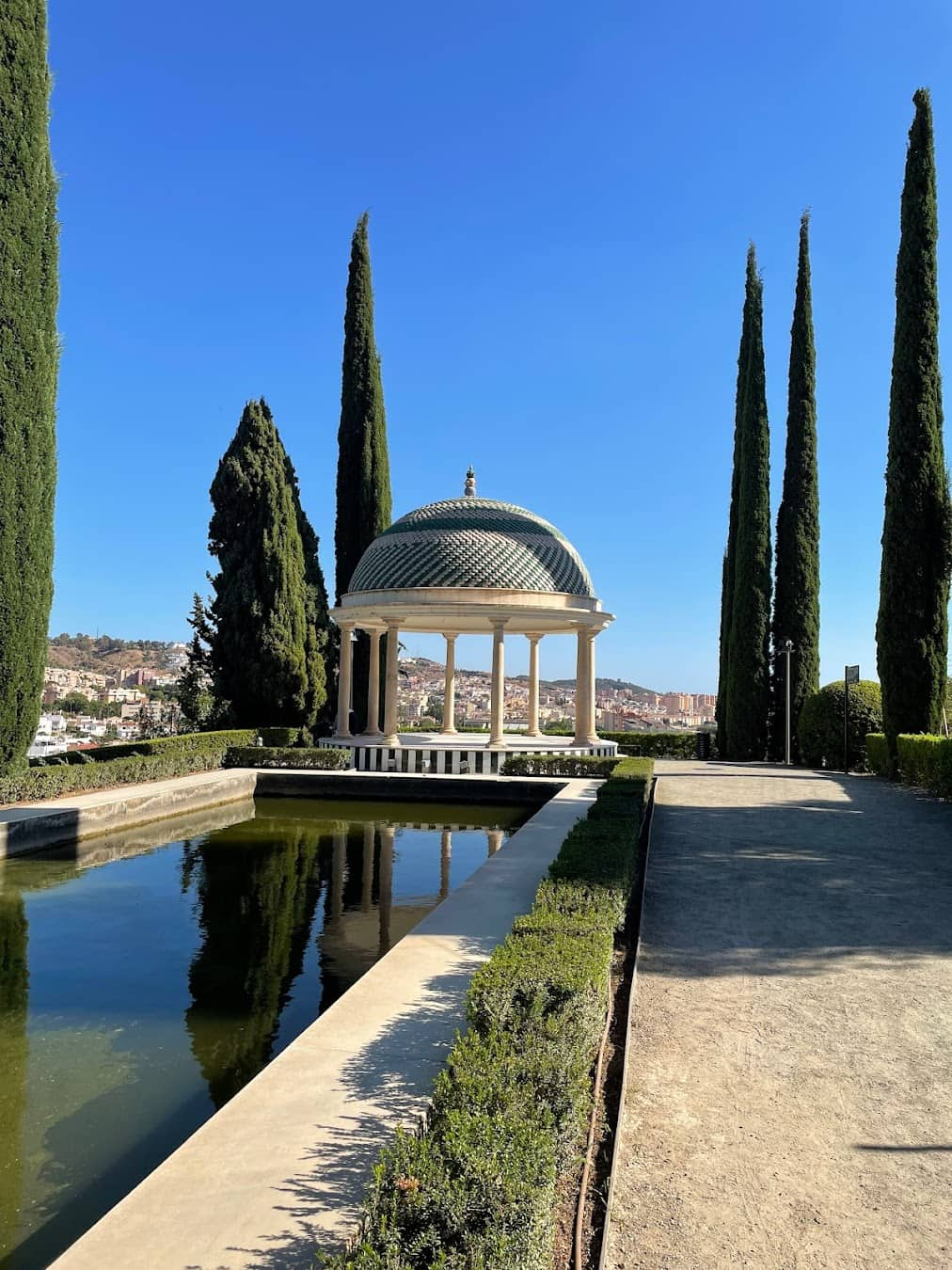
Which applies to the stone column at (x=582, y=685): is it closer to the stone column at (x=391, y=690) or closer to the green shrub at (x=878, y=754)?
the stone column at (x=391, y=690)

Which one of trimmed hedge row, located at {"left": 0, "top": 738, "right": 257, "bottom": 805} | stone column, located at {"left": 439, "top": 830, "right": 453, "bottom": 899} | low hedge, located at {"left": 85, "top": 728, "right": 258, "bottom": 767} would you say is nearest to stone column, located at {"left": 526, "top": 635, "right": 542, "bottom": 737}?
low hedge, located at {"left": 85, "top": 728, "right": 258, "bottom": 767}

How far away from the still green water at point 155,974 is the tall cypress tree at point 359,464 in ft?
55.0

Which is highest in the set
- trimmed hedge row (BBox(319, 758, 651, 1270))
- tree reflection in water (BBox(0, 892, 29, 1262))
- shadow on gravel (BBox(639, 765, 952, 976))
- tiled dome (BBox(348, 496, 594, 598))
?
tiled dome (BBox(348, 496, 594, 598))

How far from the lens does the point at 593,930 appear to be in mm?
5824

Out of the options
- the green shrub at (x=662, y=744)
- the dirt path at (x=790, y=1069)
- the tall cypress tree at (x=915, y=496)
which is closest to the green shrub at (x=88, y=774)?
the dirt path at (x=790, y=1069)

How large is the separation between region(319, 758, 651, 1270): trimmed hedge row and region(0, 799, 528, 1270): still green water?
187cm

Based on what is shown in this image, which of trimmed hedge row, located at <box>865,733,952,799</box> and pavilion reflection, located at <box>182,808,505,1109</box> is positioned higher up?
trimmed hedge row, located at <box>865,733,952,799</box>

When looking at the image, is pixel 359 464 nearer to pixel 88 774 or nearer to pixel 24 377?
pixel 24 377

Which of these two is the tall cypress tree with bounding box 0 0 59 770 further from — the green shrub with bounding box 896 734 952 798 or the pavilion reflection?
the green shrub with bounding box 896 734 952 798

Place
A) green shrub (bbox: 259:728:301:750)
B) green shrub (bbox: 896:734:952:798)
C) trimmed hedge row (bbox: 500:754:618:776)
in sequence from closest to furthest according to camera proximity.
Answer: green shrub (bbox: 896:734:952:798) → trimmed hedge row (bbox: 500:754:618:776) → green shrub (bbox: 259:728:301:750)

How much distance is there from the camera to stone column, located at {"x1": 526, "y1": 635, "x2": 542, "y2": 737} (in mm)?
28766

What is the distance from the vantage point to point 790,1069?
5004mm

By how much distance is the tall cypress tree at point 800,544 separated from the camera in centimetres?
2659

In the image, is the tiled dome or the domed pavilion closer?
the domed pavilion
